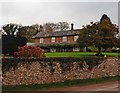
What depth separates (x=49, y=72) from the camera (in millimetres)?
20516

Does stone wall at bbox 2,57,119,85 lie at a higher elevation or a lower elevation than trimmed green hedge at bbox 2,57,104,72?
lower

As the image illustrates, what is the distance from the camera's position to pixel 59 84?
20469 mm

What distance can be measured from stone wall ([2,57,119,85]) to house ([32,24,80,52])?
111 ft

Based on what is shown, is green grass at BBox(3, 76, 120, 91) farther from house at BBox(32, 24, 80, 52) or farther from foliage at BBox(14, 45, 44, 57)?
house at BBox(32, 24, 80, 52)

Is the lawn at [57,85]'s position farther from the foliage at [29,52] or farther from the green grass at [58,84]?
the foliage at [29,52]

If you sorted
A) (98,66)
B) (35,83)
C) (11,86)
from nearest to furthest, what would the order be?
1. (11,86)
2. (35,83)
3. (98,66)

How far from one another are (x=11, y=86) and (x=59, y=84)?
4.05 m

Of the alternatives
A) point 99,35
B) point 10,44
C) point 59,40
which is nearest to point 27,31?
point 59,40

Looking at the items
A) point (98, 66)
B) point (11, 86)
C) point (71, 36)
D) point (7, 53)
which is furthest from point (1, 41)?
point (71, 36)

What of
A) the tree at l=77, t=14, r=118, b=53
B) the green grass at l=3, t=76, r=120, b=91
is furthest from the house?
the green grass at l=3, t=76, r=120, b=91

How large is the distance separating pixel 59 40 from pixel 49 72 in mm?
47175

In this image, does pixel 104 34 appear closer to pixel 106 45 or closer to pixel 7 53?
pixel 106 45

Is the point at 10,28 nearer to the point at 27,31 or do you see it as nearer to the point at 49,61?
the point at 27,31

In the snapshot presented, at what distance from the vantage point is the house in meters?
59.7
